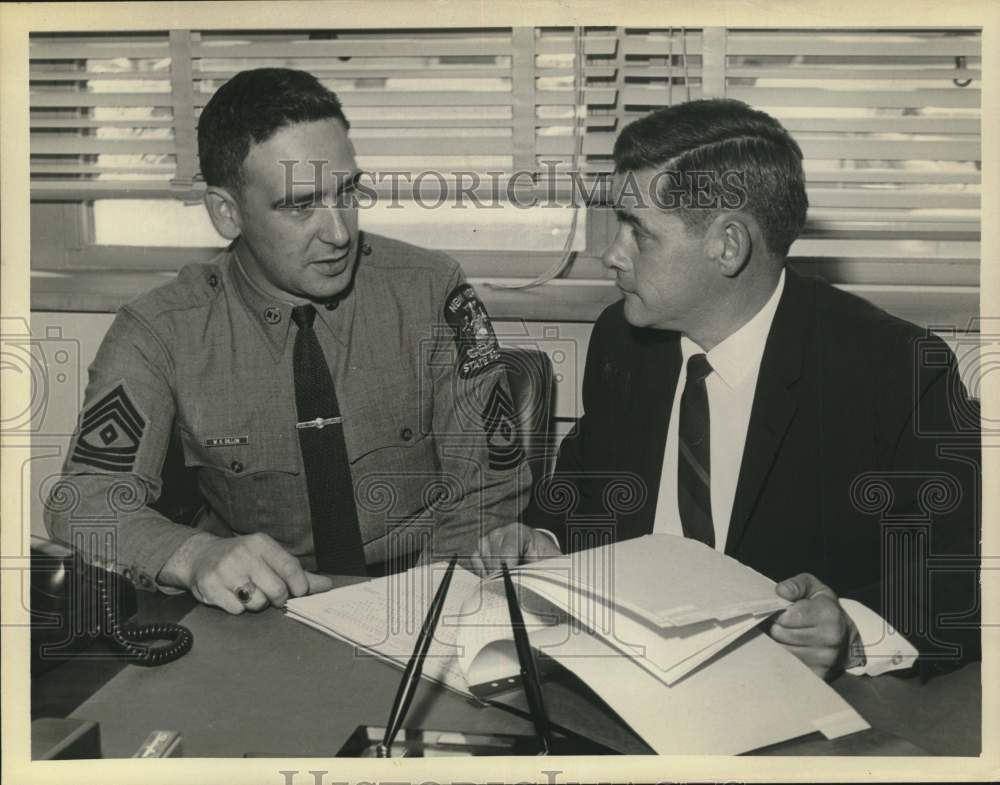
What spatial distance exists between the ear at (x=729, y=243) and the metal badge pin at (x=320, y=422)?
2.32 feet

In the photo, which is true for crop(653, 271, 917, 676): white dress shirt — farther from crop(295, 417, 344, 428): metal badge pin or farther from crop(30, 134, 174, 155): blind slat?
crop(30, 134, 174, 155): blind slat

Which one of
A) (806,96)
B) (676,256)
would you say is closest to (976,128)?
(806,96)

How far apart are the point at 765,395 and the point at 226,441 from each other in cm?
93

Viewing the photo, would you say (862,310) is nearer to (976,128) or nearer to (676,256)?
(676,256)

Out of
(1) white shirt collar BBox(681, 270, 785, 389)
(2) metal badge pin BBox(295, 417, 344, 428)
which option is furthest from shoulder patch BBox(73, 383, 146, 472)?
(1) white shirt collar BBox(681, 270, 785, 389)

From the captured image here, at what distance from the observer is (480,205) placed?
5.67ft

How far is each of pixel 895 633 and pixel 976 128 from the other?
1094 mm

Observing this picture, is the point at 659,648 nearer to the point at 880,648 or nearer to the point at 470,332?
the point at 880,648

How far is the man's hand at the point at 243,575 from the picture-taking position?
3.88ft

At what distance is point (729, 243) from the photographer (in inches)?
59.1

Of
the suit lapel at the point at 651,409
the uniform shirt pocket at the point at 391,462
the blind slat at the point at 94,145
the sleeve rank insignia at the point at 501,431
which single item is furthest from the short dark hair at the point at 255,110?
the suit lapel at the point at 651,409

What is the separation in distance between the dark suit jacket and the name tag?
594 mm

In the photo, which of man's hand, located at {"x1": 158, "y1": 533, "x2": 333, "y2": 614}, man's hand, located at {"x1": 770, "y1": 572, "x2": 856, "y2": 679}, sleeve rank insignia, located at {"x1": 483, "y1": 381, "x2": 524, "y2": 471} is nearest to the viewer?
man's hand, located at {"x1": 770, "y1": 572, "x2": 856, "y2": 679}

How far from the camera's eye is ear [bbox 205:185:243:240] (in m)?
1.60
